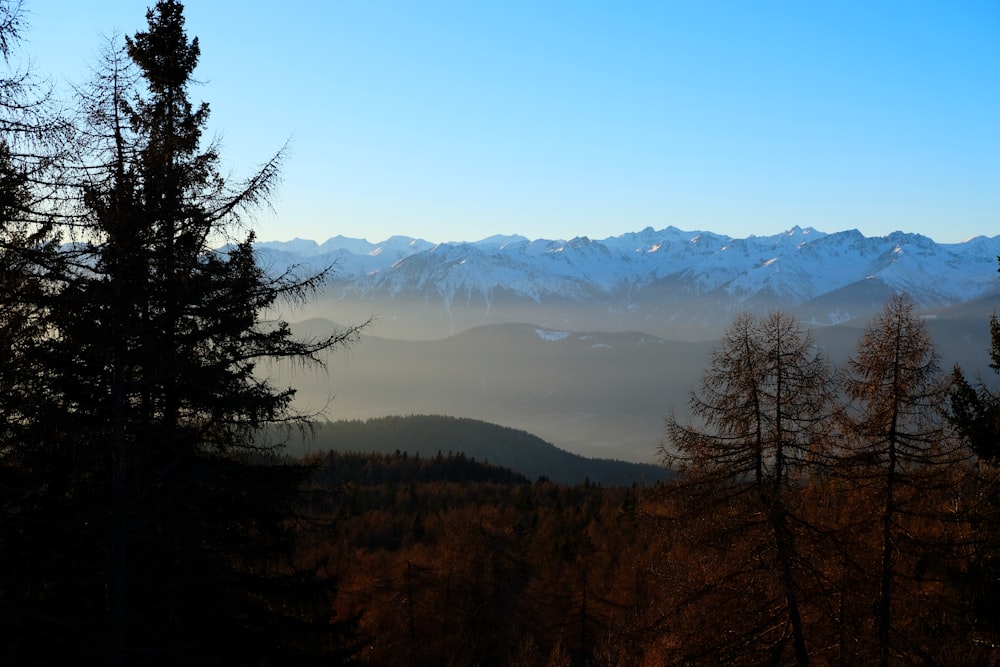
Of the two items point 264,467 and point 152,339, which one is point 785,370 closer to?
point 264,467

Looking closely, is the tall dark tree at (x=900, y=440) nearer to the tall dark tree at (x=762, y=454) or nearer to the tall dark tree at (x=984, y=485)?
the tall dark tree at (x=984, y=485)

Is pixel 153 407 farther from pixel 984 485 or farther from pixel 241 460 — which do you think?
pixel 984 485

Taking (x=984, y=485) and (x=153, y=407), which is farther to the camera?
(x=984, y=485)

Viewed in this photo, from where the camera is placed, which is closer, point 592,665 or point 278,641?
point 278,641

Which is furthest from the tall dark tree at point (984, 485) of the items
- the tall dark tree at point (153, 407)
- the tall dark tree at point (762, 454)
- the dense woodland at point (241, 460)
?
the tall dark tree at point (153, 407)

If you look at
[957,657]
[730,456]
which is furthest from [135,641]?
[957,657]

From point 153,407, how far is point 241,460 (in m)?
1.65

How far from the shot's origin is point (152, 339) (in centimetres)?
773

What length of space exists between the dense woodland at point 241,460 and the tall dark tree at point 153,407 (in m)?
0.04

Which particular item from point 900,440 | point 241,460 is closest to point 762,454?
point 900,440

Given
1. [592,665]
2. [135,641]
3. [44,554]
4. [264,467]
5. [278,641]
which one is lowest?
[592,665]

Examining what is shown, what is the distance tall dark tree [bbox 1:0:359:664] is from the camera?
24.0ft

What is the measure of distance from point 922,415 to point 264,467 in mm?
13564

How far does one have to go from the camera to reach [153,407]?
855 cm
